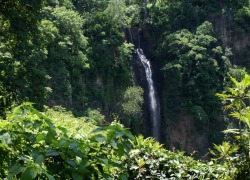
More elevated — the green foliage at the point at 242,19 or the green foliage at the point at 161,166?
the green foliage at the point at 242,19

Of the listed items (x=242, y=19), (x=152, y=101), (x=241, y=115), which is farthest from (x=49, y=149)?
(x=242, y=19)

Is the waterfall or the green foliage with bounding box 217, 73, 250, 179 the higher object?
the waterfall

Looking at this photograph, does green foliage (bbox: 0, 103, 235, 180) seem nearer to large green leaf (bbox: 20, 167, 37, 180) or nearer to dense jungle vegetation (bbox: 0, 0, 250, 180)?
large green leaf (bbox: 20, 167, 37, 180)

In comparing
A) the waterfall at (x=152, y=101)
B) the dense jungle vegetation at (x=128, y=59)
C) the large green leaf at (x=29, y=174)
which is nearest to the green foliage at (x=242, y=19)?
the dense jungle vegetation at (x=128, y=59)

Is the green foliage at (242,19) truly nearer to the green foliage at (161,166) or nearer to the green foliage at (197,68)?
the green foliage at (197,68)

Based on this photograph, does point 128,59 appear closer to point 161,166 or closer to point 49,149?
point 161,166

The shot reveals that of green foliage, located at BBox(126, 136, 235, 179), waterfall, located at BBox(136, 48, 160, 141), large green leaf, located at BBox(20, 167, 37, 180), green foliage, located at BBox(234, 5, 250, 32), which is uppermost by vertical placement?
green foliage, located at BBox(234, 5, 250, 32)

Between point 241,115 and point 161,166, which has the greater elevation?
point 241,115

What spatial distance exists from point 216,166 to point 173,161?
0.28m

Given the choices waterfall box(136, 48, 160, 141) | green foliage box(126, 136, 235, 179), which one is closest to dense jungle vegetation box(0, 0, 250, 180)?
waterfall box(136, 48, 160, 141)

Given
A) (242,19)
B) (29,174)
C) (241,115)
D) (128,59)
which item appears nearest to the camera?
(29,174)

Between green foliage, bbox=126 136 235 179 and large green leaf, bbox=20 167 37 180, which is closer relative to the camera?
large green leaf, bbox=20 167 37 180

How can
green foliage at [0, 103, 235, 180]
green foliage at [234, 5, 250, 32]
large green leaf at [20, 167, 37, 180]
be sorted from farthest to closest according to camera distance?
green foliage at [234, 5, 250, 32], green foliage at [0, 103, 235, 180], large green leaf at [20, 167, 37, 180]

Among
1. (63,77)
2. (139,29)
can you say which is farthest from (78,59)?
(139,29)
